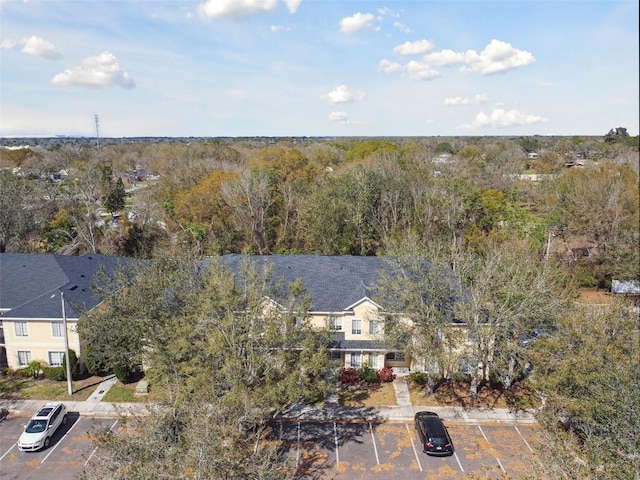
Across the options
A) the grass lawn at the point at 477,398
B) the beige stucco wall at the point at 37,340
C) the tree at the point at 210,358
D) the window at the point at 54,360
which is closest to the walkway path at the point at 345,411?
the grass lawn at the point at 477,398

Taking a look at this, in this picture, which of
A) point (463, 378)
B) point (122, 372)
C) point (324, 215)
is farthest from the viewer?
point (324, 215)

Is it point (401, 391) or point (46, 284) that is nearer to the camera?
point (401, 391)

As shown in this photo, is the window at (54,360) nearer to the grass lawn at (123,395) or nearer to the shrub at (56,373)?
the shrub at (56,373)

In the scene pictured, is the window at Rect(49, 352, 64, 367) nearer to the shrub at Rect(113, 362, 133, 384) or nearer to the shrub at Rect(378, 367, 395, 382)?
the shrub at Rect(113, 362, 133, 384)

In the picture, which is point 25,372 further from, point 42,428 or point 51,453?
point 51,453

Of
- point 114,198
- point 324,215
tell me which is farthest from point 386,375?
point 114,198

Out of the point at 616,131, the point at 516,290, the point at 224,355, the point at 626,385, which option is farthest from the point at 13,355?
the point at 616,131

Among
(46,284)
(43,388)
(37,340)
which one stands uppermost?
(46,284)

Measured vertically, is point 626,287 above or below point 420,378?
above
